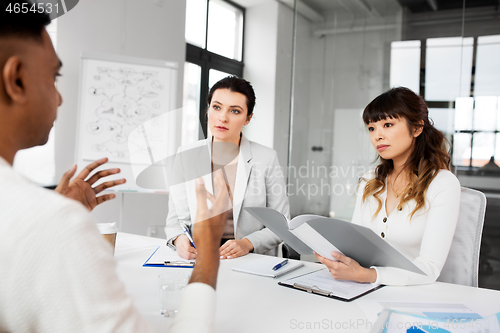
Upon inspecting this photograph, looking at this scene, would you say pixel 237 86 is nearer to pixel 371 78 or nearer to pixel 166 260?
pixel 166 260

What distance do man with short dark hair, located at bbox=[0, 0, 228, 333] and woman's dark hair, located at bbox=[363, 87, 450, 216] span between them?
1354mm

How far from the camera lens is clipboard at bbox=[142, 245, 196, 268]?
4.46ft

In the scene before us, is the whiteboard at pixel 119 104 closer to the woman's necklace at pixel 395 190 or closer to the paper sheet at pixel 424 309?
the woman's necklace at pixel 395 190

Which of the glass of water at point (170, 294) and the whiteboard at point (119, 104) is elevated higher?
the whiteboard at point (119, 104)

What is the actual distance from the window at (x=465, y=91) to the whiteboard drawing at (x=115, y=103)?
2.24 metres

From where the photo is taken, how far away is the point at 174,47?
3.77 metres

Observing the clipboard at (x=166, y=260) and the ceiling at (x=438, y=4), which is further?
the ceiling at (x=438, y=4)

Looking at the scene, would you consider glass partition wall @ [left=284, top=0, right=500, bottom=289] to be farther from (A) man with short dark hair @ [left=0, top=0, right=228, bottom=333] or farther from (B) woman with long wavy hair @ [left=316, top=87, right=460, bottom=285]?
(A) man with short dark hair @ [left=0, top=0, right=228, bottom=333]

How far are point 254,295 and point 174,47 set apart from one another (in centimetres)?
320

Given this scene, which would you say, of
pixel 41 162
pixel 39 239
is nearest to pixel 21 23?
pixel 39 239

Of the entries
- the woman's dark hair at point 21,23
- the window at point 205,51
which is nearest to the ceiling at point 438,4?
the window at point 205,51

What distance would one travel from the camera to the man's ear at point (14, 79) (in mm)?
514

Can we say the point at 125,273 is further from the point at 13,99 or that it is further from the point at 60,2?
the point at 60,2

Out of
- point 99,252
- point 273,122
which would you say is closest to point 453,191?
point 99,252
